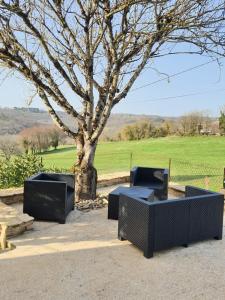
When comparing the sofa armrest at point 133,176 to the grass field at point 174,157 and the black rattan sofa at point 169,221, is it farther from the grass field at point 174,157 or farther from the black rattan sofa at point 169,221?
the grass field at point 174,157

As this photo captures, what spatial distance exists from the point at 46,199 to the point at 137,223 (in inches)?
88.8

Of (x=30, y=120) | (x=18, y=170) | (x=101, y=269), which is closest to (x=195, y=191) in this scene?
(x=101, y=269)

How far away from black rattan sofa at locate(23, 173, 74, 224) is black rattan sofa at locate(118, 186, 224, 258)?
1455 mm

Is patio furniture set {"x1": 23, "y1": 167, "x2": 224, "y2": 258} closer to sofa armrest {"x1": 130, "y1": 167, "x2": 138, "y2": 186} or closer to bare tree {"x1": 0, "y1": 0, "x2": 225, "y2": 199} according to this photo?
sofa armrest {"x1": 130, "y1": 167, "x2": 138, "y2": 186}

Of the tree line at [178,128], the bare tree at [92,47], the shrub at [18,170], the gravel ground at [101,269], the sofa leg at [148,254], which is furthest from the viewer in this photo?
the tree line at [178,128]

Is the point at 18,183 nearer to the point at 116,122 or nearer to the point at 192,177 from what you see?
the point at 192,177

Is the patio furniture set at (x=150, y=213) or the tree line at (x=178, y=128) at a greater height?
the tree line at (x=178, y=128)

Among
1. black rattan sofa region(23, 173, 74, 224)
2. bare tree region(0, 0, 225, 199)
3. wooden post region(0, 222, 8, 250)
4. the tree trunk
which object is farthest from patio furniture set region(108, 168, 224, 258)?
bare tree region(0, 0, 225, 199)

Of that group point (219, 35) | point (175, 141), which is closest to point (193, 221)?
point (219, 35)

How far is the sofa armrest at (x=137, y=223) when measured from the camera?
5.40 meters

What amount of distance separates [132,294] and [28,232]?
2.85 metres

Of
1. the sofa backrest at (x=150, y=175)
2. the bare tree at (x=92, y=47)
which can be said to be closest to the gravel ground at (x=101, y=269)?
the bare tree at (x=92, y=47)

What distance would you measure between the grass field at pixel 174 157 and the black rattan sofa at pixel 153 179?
6.34 meters

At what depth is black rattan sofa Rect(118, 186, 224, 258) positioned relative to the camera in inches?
214
